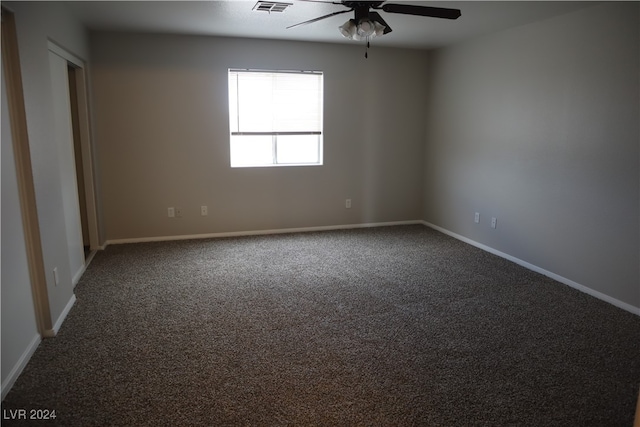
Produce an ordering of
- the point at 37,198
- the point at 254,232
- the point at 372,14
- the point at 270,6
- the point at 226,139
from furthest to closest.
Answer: the point at 254,232
the point at 226,139
the point at 270,6
the point at 372,14
the point at 37,198

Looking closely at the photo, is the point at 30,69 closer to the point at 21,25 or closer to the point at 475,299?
the point at 21,25

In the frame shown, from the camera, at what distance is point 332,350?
2615 millimetres

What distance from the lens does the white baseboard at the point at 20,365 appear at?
2143 millimetres

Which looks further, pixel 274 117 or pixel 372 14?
pixel 274 117

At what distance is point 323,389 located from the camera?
2.23m

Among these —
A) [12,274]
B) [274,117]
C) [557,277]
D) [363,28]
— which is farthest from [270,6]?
[557,277]

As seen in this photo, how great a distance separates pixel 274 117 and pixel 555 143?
3096 mm

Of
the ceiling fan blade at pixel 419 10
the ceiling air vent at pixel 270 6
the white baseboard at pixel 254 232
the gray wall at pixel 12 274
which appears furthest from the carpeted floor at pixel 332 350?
the ceiling air vent at pixel 270 6

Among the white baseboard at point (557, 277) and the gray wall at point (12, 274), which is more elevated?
the gray wall at point (12, 274)

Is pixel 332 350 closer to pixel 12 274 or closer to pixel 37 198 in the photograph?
pixel 12 274

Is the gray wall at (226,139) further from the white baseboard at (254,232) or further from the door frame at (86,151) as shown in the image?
the door frame at (86,151)

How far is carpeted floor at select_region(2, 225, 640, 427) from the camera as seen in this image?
2072 millimetres

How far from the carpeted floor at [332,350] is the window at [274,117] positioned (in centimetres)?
Result: 169

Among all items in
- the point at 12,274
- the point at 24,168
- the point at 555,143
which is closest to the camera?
the point at 12,274
